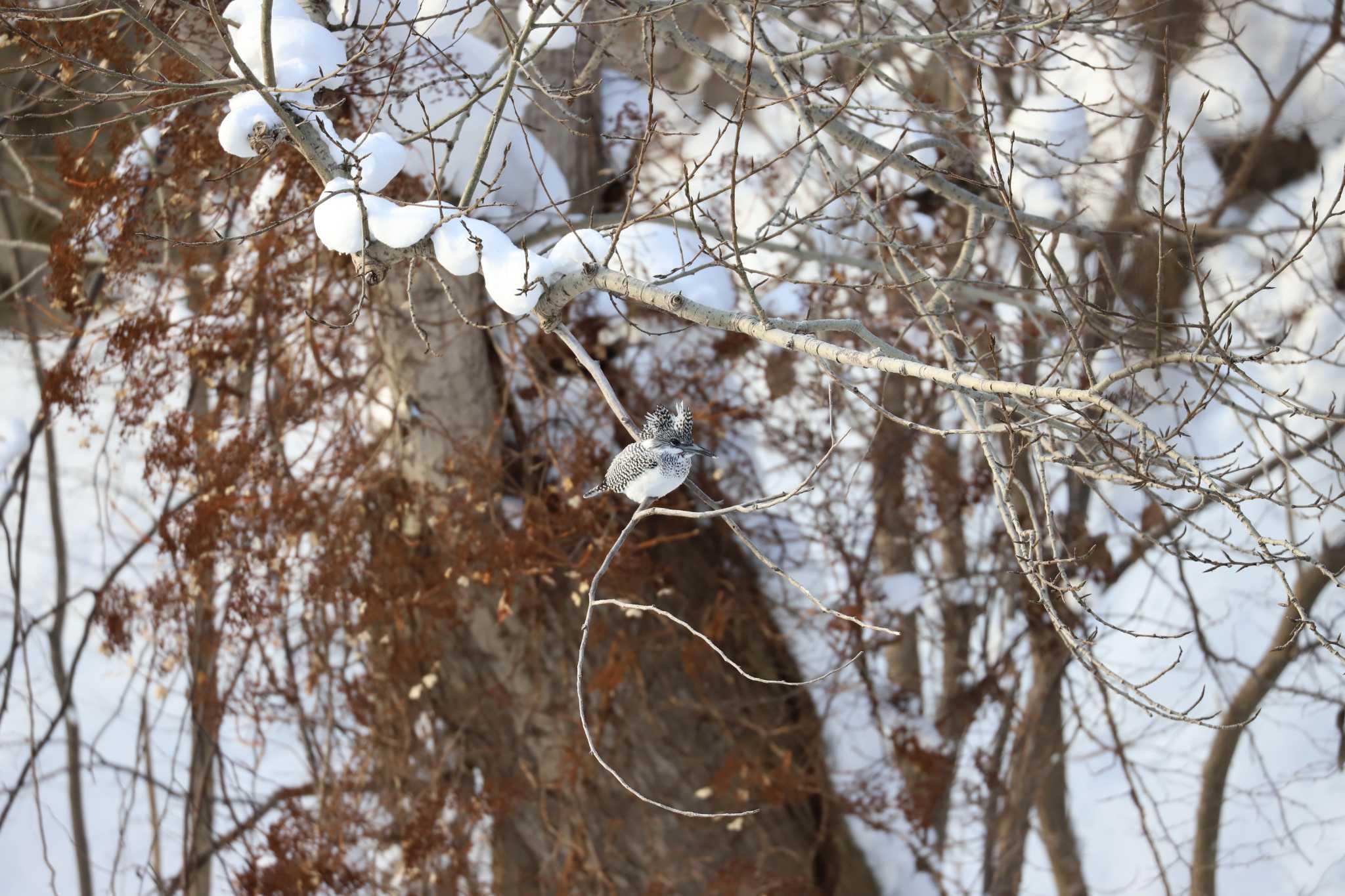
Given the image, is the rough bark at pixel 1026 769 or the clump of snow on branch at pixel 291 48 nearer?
the clump of snow on branch at pixel 291 48

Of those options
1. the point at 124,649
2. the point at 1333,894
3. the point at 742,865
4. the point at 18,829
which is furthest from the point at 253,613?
the point at 1333,894

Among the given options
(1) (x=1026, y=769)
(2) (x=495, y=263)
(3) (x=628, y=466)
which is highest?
(1) (x=1026, y=769)

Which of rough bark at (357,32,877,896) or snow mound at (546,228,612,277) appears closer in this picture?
snow mound at (546,228,612,277)

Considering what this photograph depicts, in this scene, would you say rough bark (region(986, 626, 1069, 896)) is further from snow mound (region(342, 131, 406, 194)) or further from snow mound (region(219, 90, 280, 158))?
snow mound (region(219, 90, 280, 158))

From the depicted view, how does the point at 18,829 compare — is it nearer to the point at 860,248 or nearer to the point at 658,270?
the point at 658,270

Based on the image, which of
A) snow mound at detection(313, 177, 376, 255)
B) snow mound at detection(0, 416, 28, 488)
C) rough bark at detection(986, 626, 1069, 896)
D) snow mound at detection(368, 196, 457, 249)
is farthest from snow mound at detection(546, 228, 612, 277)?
rough bark at detection(986, 626, 1069, 896)

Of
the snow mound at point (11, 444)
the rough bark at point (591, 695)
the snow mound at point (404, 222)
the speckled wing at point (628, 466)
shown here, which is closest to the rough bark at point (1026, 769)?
the rough bark at point (591, 695)

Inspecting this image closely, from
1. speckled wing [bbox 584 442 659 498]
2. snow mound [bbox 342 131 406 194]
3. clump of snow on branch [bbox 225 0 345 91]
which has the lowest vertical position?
speckled wing [bbox 584 442 659 498]

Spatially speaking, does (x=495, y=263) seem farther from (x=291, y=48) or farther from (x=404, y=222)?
(x=291, y=48)

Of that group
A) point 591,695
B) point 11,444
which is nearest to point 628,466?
point 591,695

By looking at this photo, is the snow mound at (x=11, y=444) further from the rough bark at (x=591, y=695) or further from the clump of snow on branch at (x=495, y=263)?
the clump of snow on branch at (x=495, y=263)

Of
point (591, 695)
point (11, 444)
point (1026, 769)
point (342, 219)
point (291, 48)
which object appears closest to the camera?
point (342, 219)

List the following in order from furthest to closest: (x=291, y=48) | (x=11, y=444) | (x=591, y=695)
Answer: (x=11, y=444), (x=591, y=695), (x=291, y=48)

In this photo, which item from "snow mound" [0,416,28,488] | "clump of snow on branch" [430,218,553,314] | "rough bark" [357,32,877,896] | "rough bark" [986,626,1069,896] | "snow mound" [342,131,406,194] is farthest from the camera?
"rough bark" [986,626,1069,896]
